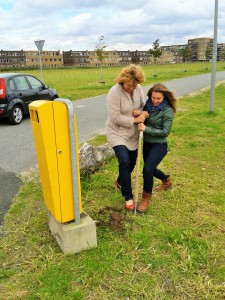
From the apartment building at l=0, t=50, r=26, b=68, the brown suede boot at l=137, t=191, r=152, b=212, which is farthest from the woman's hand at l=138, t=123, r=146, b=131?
the apartment building at l=0, t=50, r=26, b=68

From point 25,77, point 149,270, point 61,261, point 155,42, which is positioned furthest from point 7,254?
point 155,42

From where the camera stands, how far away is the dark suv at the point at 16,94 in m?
9.50

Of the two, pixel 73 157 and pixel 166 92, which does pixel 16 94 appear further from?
pixel 73 157

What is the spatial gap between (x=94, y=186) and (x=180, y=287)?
2.33 metres

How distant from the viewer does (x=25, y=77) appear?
10.6 meters

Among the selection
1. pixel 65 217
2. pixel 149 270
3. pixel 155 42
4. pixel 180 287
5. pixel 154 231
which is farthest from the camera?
pixel 155 42

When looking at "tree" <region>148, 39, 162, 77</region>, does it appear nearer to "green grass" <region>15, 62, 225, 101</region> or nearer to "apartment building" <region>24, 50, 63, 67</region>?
"green grass" <region>15, 62, 225, 101</region>

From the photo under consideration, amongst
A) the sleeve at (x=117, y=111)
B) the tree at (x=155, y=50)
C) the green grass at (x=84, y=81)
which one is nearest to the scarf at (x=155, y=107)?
the sleeve at (x=117, y=111)

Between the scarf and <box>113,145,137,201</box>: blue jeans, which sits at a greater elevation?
the scarf

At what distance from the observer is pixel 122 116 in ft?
12.3

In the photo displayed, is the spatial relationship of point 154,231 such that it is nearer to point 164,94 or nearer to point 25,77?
point 164,94

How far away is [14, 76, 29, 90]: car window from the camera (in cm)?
1014

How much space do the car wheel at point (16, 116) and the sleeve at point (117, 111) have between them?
6682mm

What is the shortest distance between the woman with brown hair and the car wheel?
22.0 feet
